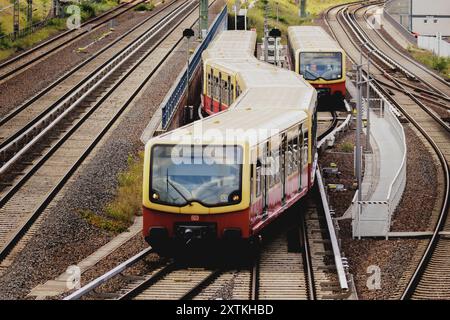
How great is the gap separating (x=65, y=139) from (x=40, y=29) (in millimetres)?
28858

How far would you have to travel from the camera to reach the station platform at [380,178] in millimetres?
21484

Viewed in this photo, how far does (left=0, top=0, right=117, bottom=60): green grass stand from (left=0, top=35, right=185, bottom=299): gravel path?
18.5m

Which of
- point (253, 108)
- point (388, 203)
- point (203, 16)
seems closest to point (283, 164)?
point (253, 108)

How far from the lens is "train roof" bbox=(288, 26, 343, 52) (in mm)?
40625

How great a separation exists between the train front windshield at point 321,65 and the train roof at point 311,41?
0.21 m

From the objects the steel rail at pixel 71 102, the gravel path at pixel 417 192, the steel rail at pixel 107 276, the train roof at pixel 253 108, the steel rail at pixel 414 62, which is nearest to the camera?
the steel rail at pixel 107 276

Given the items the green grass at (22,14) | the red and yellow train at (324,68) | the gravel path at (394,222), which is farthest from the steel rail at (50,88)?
the gravel path at (394,222)

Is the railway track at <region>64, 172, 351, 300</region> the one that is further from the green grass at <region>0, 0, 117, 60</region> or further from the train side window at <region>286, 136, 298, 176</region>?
the green grass at <region>0, 0, 117, 60</region>

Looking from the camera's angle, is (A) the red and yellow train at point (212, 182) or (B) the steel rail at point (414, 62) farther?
(B) the steel rail at point (414, 62)

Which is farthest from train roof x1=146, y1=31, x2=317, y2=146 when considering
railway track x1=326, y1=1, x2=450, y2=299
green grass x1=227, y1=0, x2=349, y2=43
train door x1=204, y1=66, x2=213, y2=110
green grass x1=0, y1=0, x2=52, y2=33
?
green grass x1=227, y1=0, x2=349, y2=43

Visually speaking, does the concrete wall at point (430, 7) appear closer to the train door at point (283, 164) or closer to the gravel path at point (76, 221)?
the gravel path at point (76, 221)

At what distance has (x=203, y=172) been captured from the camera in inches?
680
